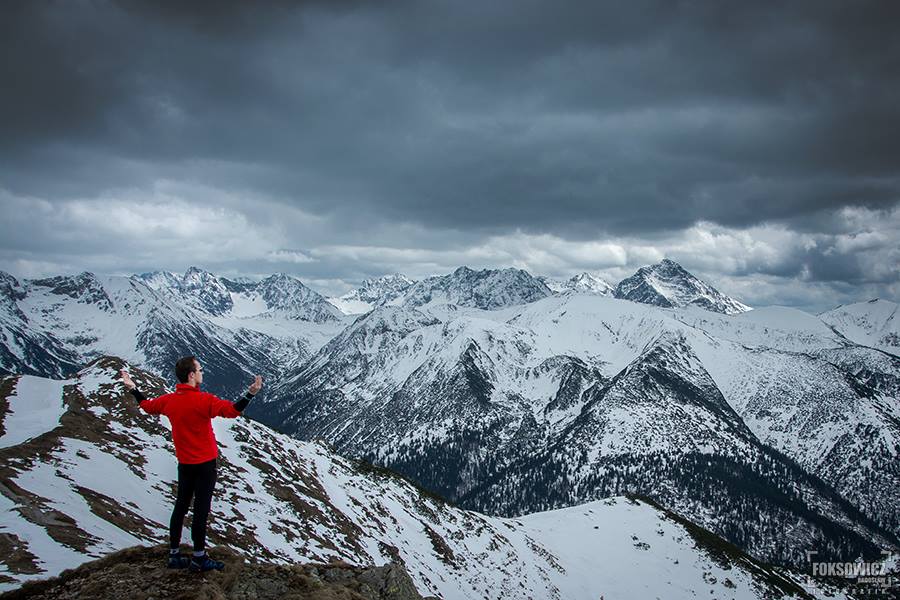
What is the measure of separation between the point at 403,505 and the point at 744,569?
101982mm

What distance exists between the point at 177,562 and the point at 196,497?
206cm

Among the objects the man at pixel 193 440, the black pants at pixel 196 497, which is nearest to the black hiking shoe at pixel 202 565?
the man at pixel 193 440

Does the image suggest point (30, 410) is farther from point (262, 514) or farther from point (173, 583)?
point (173, 583)

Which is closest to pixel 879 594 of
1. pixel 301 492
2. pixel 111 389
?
pixel 301 492

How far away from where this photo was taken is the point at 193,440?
14438 mm

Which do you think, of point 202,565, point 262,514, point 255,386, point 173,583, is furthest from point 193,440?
point 262,514

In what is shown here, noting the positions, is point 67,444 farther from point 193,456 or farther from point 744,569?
point 744,569

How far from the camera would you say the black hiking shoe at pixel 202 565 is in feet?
48.9

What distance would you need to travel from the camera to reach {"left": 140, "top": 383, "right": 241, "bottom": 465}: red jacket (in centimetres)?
1418

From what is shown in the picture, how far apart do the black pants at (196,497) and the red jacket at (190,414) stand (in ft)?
1.07

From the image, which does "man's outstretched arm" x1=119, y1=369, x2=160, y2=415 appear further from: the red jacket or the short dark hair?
the short dark hair

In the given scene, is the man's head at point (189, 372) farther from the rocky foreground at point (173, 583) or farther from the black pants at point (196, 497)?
the rocky foreground at point (173, 583)

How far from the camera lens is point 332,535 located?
177ft

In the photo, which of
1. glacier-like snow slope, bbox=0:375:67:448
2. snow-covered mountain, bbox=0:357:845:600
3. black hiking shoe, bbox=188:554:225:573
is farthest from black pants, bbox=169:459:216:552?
glacier-like snow slope, bbox=0:375:67:448
